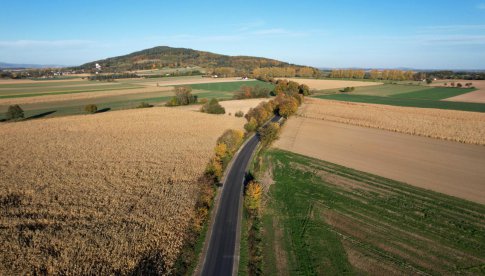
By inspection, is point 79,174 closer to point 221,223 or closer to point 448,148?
point 221,223

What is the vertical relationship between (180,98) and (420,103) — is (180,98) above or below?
above

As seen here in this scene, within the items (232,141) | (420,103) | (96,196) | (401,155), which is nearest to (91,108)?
(232,141)

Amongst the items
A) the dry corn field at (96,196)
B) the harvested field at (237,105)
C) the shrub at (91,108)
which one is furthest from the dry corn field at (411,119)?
the shrub at (91,108)

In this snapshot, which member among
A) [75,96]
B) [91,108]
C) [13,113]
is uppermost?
[75,96]

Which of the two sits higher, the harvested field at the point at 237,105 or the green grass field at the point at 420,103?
the green grass field at the point at 420,103

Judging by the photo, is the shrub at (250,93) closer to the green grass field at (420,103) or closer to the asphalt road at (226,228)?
the green grass field at (420,103)

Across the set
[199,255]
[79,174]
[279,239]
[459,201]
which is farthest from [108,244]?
[459,201]

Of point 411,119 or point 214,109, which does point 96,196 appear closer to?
point 214,109
